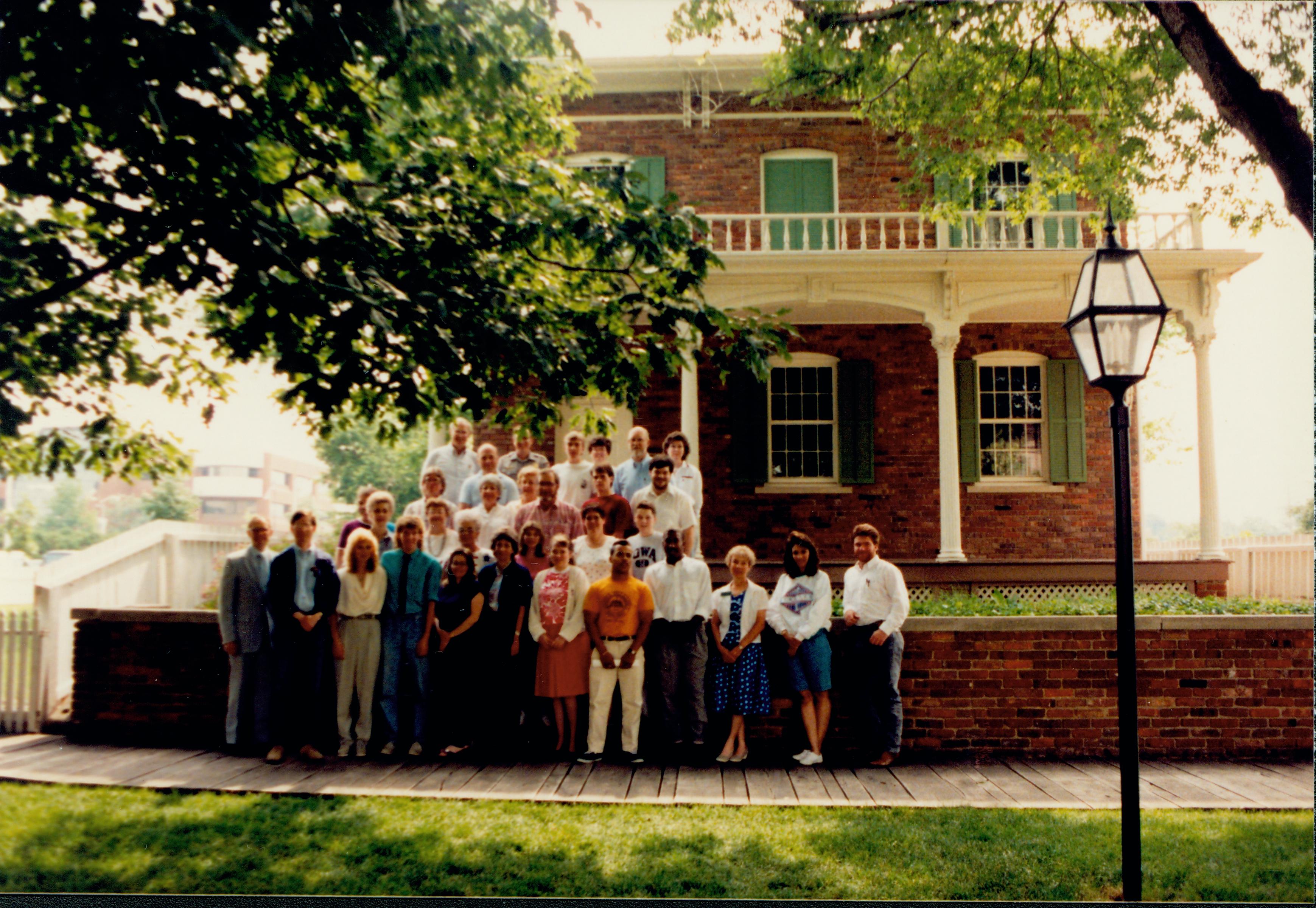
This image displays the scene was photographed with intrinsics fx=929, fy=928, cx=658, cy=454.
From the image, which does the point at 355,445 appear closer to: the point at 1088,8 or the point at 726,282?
the point at 726,282

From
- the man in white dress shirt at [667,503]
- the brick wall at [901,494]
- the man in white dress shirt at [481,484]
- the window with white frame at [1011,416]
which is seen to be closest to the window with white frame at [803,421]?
the brick wall at [901,494]

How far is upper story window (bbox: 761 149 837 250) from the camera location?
11734mm

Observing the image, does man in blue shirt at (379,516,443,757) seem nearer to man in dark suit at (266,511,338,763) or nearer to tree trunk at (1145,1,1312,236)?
man in dark suit at (266,511,338,763)

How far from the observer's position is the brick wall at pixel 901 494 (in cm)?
1105

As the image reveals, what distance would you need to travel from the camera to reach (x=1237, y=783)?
208 inches

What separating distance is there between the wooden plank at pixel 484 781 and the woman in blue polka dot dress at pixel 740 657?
4.36 ft

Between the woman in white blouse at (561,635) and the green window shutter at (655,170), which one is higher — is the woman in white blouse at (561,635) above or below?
below

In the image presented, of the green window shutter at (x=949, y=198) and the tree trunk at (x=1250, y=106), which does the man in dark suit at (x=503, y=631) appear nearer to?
the tree trunk at (x=1250, y=106)

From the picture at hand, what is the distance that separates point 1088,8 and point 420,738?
6883 millimetres

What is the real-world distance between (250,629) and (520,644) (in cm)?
163

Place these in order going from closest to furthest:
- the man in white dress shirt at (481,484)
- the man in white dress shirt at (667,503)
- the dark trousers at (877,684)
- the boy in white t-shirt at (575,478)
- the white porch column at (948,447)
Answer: the dark trousers at (877,684) < the man in white dress shirt at (667,503) < the man in white dress shirt at (481,484) < the boy in white t-shirt at (575,478) < the white porch column at (948,447)

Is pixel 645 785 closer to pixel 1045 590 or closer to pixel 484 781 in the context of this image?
pixel 484 781

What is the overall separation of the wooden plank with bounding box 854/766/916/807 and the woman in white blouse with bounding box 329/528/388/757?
3.01 metres

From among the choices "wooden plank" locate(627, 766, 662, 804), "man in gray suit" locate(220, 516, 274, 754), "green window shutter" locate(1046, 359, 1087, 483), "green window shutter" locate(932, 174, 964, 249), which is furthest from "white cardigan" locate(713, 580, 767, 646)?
"green window shutter" locate(1046, 359, 1087, 483)
